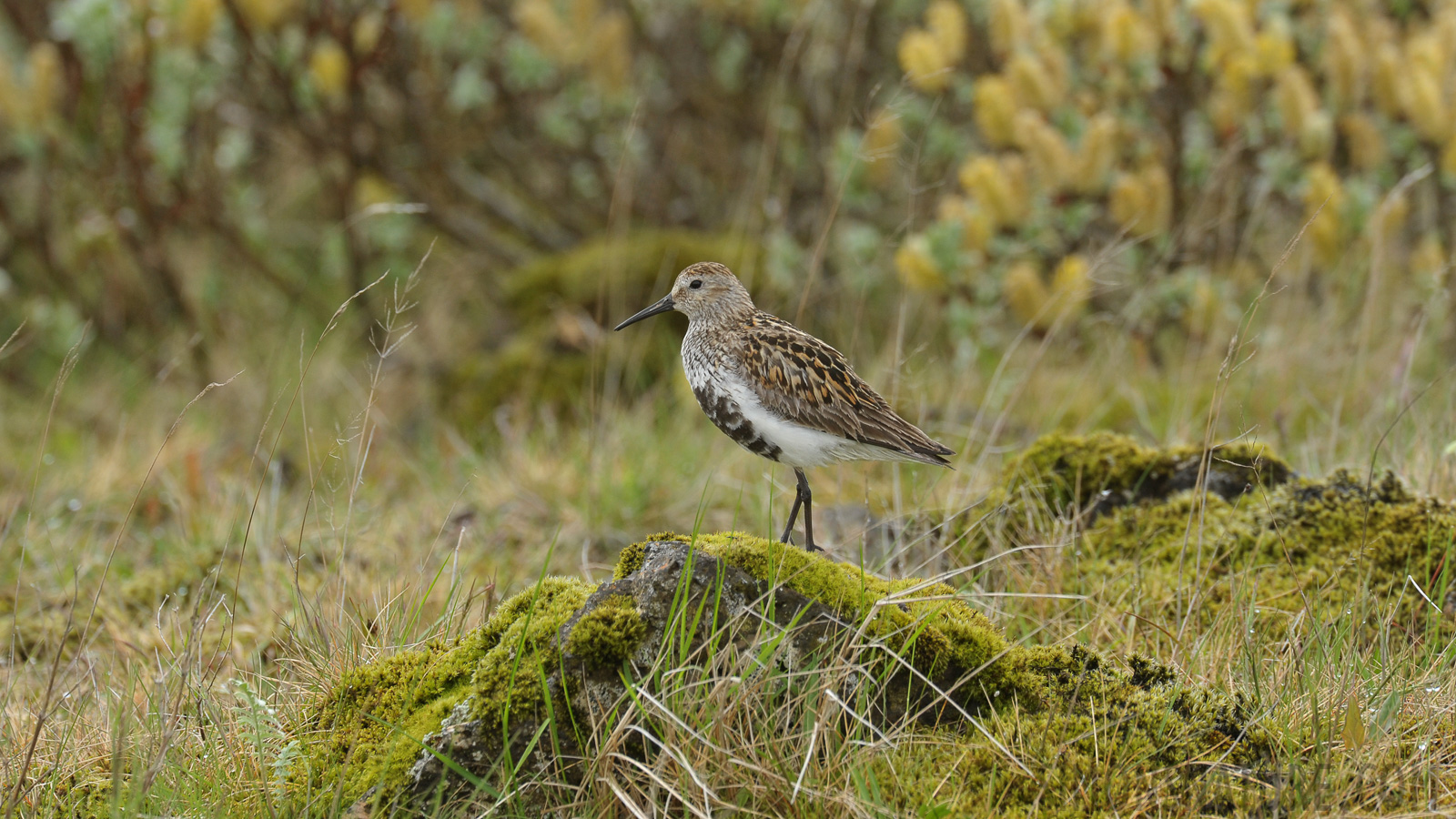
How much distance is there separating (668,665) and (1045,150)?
371 centimetres

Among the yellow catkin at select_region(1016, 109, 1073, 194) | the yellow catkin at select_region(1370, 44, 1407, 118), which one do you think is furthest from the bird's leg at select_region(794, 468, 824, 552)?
the yellow catkin at select_region(1370, 44, 1407, 118)

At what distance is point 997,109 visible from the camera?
5820 mm

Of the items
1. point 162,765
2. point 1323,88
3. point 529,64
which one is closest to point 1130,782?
point 162,765

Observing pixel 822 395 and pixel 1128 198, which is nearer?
pixel 822 395

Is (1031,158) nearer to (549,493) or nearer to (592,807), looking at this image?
(549,493)

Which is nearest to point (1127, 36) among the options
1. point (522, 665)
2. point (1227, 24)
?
point (1227, 24)

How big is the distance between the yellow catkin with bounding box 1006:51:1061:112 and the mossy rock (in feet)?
11.5

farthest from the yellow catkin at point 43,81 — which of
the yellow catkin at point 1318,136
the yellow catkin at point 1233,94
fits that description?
the yellow catkin at point 1318,136

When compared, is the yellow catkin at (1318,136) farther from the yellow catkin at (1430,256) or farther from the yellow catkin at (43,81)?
the yellow catkin at (43,81)

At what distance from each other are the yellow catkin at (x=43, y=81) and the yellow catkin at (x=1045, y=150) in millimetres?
5244

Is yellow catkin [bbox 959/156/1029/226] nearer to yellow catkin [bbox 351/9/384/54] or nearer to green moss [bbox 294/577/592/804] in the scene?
green moss [bbox 294/577/592/804]

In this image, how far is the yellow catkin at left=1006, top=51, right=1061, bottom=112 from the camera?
577cm

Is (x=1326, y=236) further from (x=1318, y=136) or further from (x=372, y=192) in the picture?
(x=372, y=192)

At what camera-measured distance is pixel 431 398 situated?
7.95m
